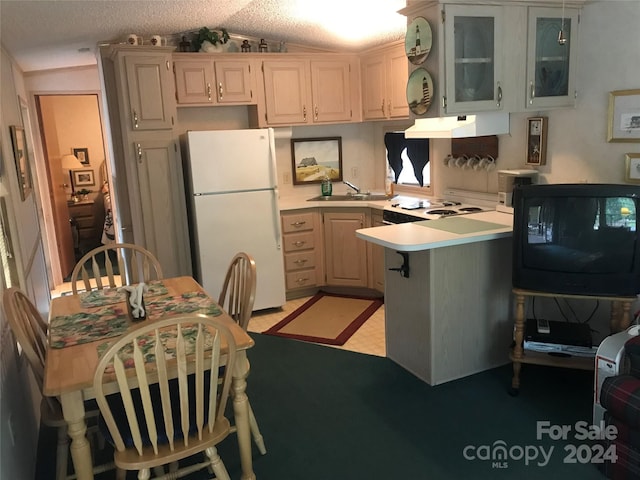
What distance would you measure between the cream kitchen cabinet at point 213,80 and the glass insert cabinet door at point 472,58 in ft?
6.79

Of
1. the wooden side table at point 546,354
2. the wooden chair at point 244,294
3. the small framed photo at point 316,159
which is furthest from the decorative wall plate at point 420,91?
the small framed photo at point 316,159

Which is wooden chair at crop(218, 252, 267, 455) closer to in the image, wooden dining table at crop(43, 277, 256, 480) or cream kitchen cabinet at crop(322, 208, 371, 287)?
wooden dining table at crop(43, 277, 256, 480)

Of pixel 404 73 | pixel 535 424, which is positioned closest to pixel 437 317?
pixel 535 424

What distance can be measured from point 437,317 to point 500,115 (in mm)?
1581

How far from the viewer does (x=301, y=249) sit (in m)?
4.77

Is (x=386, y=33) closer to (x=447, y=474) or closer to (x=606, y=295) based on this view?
(x=606, y=295)

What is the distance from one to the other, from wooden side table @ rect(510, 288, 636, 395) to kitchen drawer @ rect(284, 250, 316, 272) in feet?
7.39

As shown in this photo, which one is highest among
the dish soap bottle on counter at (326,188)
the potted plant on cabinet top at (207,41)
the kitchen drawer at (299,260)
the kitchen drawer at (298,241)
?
the potted plant on cabinet top at (207,41)

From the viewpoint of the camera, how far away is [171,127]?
13.5ft

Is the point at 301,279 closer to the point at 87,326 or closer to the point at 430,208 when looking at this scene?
the point at 430,208

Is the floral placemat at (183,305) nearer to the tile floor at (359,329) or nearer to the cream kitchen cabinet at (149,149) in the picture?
the tile floor at (359,329)

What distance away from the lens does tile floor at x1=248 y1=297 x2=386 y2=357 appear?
3695 mm

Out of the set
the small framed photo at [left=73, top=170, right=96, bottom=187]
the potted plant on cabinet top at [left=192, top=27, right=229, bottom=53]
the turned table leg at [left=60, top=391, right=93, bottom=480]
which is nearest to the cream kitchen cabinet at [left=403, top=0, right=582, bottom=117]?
the potted plant on cabinet top at [left=192, top=27, right=229, bottom=53]

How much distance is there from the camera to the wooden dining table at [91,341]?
1.82 m
